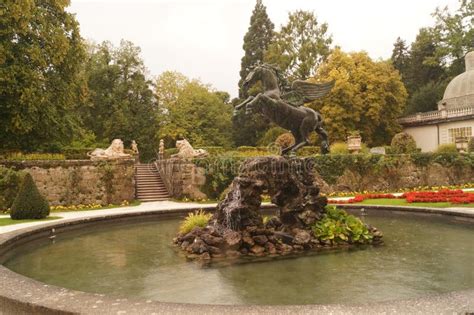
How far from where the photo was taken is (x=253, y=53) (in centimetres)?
5041

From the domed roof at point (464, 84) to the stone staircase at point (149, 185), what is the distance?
1353 inches

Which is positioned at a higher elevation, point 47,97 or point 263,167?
point 47,97

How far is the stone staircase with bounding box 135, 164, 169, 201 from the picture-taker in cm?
2469

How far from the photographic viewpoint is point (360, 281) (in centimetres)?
652

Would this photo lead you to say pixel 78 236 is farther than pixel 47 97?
No

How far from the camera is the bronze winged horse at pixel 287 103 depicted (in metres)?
10.6

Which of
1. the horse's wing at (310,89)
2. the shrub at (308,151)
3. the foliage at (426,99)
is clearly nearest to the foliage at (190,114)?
the shrub at (308,151)

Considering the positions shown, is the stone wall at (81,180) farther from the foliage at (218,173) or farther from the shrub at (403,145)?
the shrub at (403,145)

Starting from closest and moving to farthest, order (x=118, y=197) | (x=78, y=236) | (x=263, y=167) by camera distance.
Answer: (x=263, y=167) < (x=78, y=236) < (x=118, y=197)

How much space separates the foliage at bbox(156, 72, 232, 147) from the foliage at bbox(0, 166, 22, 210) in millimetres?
25318

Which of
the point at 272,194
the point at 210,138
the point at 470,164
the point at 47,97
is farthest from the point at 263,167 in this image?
the point at 210,138

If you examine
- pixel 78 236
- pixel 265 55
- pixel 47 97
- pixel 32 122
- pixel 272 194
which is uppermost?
pixel 265 55

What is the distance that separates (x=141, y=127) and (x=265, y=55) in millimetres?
16132

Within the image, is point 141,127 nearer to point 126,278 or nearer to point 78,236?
point 78,236
